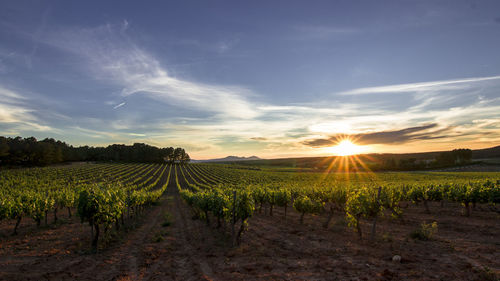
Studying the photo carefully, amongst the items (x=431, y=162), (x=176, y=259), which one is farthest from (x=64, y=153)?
(x=431, y=162)

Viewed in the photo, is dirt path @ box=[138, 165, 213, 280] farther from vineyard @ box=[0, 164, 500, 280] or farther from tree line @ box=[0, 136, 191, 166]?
tree line @ box=[0, 136, 191, 166]

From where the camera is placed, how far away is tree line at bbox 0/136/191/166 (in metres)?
105

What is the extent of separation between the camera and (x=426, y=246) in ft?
41.3

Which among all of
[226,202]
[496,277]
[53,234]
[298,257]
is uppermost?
[226,202]

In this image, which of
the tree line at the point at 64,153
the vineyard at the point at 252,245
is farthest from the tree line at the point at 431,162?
the tree line at the point at 64,153

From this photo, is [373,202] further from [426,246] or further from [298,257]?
[298,257]

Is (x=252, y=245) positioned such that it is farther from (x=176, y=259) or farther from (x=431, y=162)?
(x=431, y=162)

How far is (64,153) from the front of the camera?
13512 centimetres

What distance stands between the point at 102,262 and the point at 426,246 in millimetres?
17752

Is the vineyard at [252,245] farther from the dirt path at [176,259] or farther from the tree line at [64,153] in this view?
the tree line at [64,153]

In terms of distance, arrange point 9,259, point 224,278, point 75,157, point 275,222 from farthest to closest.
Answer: point 75,157 → point 275,222 → point 9,259 → point 224,278

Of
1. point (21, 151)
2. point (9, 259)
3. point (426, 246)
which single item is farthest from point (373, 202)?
point (21, 151)

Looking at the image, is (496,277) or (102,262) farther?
(102,262)

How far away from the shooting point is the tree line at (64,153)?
104625mm
